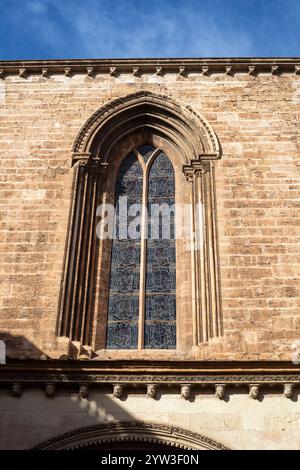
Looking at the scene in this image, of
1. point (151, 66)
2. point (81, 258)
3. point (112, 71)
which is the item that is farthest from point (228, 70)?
point (81, 258)

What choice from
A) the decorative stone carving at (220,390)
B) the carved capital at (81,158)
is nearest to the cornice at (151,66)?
the carved capital at (81,158)

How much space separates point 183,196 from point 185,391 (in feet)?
14.4

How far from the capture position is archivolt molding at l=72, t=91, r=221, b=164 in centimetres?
1221

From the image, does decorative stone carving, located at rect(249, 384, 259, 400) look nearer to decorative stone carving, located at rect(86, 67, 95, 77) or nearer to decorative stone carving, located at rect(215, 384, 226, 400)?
decorative stone carving, located at rect(215, 384, 226, 400)

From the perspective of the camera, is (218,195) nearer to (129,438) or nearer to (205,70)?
(205,70)

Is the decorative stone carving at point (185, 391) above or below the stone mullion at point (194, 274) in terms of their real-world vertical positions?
below

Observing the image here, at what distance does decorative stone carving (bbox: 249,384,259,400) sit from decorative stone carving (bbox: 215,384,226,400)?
0.36 meters

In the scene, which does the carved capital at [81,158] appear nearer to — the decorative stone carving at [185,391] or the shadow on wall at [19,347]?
the shadow on wall at [19,347]

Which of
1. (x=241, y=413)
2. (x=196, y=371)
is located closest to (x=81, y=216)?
(x=196, y=371)

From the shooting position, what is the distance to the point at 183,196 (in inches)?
473

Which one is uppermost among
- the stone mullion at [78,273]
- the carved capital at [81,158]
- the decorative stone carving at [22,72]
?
the decorative stone carving at [22,72]

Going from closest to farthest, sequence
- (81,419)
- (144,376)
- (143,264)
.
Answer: (81,419)
(144,376)
(143,264)

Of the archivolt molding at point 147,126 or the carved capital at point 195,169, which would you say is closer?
the carved capital at point 195,169

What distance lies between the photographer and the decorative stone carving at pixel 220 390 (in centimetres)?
870
